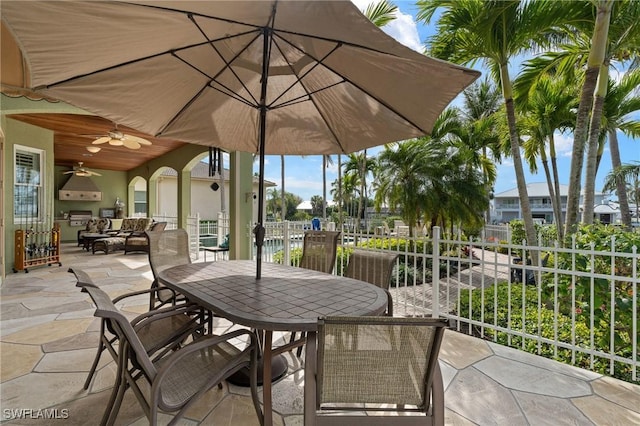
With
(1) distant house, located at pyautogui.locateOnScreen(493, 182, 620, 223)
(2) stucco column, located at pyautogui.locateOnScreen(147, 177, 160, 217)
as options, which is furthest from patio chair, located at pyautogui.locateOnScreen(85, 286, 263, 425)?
(1) distant house, located at pyautogui.locateOnScreen(493, 182, 620, 223)

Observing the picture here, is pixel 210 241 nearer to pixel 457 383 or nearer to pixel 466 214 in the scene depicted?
pixel 466 214

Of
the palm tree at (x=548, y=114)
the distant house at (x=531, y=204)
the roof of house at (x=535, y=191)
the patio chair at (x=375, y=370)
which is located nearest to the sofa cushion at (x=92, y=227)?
the patio chair at (x=375, y=370)

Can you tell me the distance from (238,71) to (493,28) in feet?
13.5

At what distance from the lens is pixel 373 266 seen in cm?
288

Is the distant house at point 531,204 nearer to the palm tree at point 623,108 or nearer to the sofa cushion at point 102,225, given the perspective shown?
the palm tree at point 623,108

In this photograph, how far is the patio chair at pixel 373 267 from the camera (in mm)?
2738

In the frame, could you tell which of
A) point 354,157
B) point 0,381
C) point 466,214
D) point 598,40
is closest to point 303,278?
point 0,381

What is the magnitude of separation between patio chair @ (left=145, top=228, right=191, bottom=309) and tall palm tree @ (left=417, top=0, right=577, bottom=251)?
4.92 m

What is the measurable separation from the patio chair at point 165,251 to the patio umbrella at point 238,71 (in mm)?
1104

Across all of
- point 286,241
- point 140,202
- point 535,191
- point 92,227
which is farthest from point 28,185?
point 535,191

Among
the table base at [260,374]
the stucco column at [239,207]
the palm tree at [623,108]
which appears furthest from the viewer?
the palm tree at [623,108]

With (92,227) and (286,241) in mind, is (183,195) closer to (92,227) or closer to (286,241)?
(92,227)

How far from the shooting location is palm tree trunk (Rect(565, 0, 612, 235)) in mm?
4176

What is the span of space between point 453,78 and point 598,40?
3964mm
